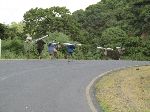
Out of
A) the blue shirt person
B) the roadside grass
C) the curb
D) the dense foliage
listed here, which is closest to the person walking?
the blue shirt person

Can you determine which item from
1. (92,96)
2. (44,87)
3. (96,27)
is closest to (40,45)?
(44,87)

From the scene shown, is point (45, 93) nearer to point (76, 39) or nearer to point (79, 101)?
point (79, 101)

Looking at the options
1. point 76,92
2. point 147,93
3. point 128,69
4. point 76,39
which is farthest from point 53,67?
point 76,39

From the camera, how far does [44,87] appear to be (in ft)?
56.0

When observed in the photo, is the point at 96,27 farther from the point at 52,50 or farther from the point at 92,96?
the point at 92,96

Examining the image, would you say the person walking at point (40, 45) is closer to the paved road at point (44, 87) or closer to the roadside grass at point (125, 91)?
the paved road at point (44, 87)

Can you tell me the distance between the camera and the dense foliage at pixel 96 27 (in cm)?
4957

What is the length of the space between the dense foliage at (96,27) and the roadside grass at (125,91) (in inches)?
555

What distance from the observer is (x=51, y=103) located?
14016mm

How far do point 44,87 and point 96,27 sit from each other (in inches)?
2382

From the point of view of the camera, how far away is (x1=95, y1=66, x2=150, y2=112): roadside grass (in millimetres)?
14981

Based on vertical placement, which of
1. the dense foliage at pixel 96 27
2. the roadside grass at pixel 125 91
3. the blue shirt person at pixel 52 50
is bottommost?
the roadside grass at pixel 125 91

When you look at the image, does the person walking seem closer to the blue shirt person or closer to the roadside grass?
the blue shirt person

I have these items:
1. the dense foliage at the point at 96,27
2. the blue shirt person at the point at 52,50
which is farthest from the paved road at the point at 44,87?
the dense foliage at the point at 96,27
